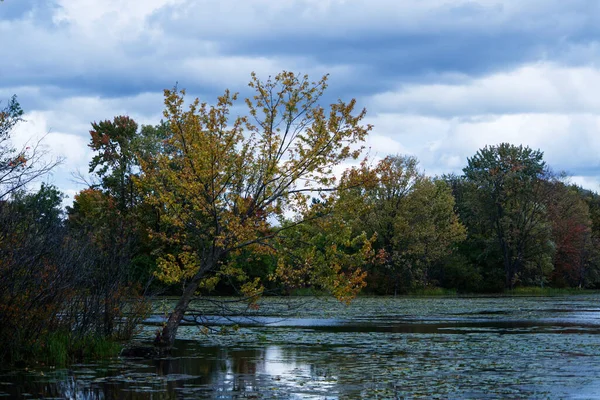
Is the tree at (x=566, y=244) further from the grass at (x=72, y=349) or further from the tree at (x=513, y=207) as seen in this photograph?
the grass at (x=72, y=349)

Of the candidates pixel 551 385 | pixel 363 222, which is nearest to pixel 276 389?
pixel 551 385

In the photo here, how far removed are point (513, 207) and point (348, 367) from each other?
71.1 metres

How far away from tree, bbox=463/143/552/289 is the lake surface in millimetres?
53608

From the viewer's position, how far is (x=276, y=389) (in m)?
16.9

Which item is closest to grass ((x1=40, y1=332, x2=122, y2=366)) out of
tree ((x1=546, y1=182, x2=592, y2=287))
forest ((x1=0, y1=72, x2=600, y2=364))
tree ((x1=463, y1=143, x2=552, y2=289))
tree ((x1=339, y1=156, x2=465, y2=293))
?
forest ((x1=0, y1=72, x2=600, y2=364))

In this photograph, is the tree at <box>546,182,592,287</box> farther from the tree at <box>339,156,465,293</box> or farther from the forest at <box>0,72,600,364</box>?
the forest at <box>0,72,600,364</box>

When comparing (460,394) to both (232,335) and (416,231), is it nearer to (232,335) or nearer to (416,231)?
(232,335)

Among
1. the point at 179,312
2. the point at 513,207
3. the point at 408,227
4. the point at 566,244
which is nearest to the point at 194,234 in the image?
the point at 179,312

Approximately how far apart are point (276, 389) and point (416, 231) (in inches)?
2535

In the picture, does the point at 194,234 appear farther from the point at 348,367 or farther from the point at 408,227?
the point at 408,227

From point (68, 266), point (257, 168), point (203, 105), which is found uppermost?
point (203, 105)

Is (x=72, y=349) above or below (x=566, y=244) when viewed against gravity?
below

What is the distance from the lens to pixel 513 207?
88.2 m

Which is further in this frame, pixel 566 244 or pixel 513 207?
pixel 566 244
